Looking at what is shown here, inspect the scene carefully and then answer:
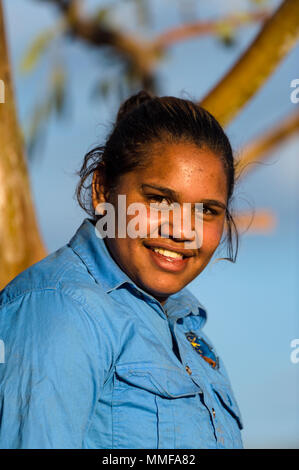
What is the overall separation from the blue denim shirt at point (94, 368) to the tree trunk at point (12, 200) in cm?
88

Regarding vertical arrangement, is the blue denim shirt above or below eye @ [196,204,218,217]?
below

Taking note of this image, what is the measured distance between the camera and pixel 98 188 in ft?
6.56

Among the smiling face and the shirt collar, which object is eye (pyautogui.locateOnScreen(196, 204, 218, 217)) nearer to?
the smiling face

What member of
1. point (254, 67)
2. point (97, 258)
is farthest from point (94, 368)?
point (254, 67)

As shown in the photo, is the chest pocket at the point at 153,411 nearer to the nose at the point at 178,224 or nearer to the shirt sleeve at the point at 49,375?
the shirt sleeve at the point at 49,375

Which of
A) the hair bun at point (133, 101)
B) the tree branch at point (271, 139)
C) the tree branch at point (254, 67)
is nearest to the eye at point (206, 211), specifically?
the hair bun at point (133, 101)

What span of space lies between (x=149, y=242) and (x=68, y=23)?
3.14 meters

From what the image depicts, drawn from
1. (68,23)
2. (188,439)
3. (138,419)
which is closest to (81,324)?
→ (138,419)

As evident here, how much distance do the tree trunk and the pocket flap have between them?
115cm

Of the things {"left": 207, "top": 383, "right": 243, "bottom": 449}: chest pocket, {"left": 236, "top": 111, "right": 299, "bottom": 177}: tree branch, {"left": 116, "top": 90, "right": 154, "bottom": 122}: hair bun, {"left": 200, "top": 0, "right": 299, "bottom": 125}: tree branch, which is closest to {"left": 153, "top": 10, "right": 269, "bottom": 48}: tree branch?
{"left": 236, "top": 111, "right": 299, "bottom": 177}: tree branch

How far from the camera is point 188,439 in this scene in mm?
1622

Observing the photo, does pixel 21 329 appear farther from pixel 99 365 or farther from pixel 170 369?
pixel 170 369

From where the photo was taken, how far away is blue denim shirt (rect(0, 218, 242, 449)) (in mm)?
1433

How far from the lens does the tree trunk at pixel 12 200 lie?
8.80 ft
